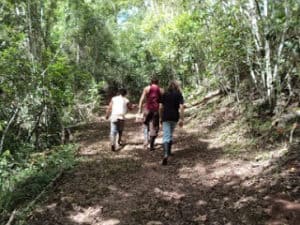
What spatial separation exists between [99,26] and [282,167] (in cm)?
2041

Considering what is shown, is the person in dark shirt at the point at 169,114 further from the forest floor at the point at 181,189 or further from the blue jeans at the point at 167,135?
the forest floor at the point at 181,189

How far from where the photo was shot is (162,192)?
7531mm

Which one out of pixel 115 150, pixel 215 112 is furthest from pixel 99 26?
pixel 115 150

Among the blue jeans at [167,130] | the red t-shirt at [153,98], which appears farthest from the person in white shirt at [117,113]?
the blue jeans at [167,130]

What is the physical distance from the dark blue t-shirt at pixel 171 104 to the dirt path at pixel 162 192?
3.43ft

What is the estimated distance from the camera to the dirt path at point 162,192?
21.2 feet

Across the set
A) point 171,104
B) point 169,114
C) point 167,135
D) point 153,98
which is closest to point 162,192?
point 167,135

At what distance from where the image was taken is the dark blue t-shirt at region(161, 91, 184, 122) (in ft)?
30.7

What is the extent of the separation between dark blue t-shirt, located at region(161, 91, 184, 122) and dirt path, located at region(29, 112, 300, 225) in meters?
1.04

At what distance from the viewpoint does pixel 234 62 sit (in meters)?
12.4

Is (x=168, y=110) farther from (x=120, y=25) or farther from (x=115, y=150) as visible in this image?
(x=120, y=25)

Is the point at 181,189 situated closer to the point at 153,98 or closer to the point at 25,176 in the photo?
the point at 25,176

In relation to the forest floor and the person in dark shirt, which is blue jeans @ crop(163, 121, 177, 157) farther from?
the forest floor

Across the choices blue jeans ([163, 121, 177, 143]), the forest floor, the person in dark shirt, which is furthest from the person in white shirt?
blue jeans ([163, 121, 177, 143])
